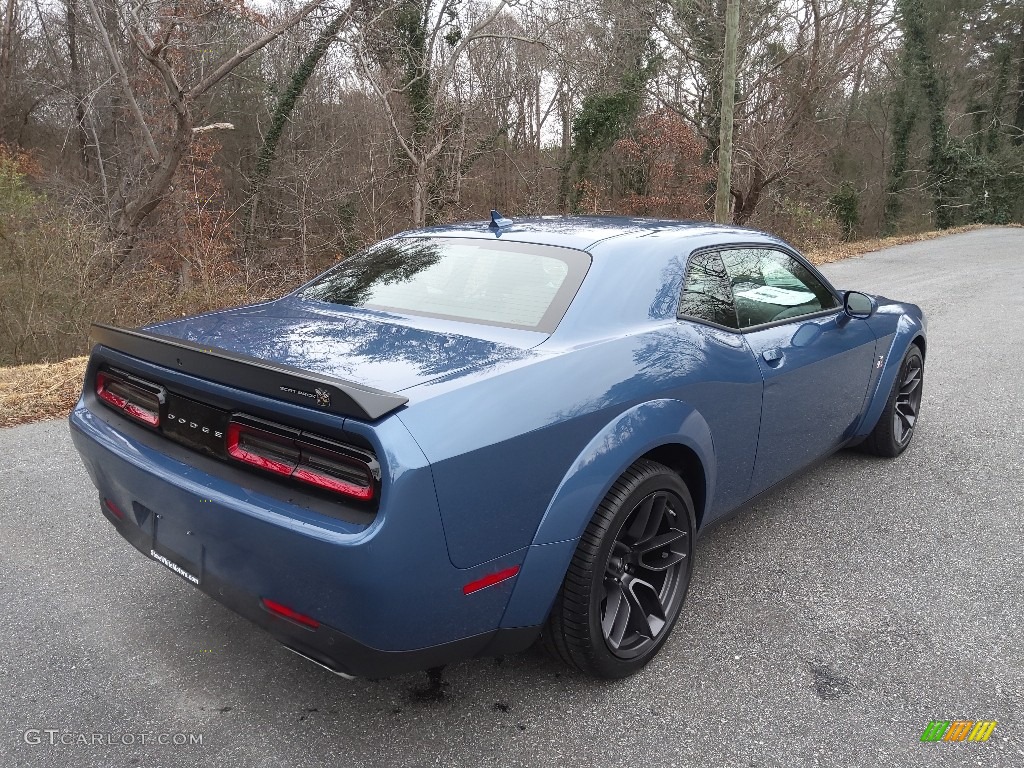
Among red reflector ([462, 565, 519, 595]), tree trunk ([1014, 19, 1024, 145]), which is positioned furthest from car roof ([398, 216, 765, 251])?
tree trunk ([1014, 19, 1024, 145])

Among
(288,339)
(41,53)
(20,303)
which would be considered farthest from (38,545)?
(41,53)

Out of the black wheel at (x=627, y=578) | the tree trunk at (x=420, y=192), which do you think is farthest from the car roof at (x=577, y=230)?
the tree trunk at (x=420, y=192)

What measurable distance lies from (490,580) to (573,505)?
1.08 ft

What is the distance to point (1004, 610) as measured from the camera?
2.74 m

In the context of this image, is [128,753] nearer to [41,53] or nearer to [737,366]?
[737,366]

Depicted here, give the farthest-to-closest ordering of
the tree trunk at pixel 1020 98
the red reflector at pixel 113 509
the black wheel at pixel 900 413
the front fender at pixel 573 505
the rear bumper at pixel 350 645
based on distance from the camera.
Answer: the tree trunk at pixel 1020 98
the black wheel at pixel 900 413
the red reflector at pixel 113 509
the front fender at pixel 573 505
the rear bumper at pixel 350 645

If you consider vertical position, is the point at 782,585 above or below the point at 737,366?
below

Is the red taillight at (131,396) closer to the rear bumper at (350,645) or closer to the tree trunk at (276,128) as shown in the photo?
the rear bumper at (350,645)

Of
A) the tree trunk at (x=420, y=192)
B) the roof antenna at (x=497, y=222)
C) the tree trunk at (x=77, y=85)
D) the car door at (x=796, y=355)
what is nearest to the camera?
the car door at (x=796, y=355)

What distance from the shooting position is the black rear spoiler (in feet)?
5.64

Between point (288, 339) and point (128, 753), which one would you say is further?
point (288, 339)

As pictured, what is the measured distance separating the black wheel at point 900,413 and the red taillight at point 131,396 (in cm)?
365

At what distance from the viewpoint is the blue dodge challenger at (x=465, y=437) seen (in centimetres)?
176

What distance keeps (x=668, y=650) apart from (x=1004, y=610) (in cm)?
135
